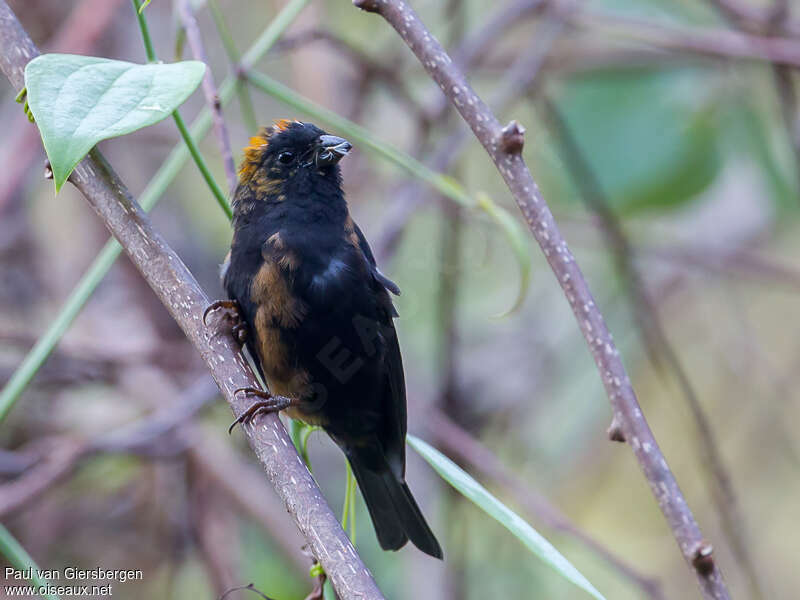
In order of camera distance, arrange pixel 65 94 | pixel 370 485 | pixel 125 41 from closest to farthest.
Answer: pixel 65 94 < pixel 370 485 < pixel 125 41

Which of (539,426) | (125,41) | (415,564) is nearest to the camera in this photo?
(415,564)

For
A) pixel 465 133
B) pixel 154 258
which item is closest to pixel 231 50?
pixel 154 258

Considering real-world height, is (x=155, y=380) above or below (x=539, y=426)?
below

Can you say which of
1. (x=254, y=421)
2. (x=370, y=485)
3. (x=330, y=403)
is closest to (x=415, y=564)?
(x=370, y=485)

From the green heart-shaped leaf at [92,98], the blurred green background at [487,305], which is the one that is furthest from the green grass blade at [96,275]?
the blurred green background at [487,305]

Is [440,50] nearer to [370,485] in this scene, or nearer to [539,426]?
[370,485]

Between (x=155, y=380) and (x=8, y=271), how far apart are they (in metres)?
0.79

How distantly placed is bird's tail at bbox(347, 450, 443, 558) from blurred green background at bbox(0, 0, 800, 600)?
602mm

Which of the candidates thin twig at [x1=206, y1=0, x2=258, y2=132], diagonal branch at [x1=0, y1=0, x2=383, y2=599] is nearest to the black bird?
thin twig at [x1=206, y1=0, x2=258, y2=132]

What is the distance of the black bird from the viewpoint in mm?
2334

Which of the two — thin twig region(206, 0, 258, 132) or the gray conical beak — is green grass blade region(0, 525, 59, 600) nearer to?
thin twig region(206, 0, 258, 132)

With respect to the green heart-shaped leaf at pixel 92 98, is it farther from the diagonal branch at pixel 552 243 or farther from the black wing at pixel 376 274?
the black wing at pixel 376 274

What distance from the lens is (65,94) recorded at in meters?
1.27

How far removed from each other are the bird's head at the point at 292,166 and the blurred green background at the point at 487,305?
0.62m
